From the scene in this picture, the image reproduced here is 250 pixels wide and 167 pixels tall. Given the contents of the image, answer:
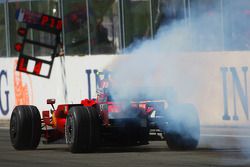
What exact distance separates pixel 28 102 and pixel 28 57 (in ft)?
6.29

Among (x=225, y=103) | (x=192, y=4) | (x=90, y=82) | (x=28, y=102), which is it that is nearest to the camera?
(x=225, y=103)

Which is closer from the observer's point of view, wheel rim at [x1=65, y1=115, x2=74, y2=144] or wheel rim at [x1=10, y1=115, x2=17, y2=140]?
wheel rim at [x1=65, y1=115, x2=74, y2=144]

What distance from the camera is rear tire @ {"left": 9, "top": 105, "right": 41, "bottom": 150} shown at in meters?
15.8

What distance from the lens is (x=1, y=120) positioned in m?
27.3

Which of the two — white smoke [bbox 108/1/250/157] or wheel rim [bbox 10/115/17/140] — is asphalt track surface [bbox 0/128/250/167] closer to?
wheel rim [bbox 10/115/17/140]

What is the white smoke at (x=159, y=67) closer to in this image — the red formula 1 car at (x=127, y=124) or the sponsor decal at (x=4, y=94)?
the red formula 1 car at (x=127, y=124)

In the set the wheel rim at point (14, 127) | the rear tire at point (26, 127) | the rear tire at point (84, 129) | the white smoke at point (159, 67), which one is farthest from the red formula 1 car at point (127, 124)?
the wheel rim at point (14, 127)

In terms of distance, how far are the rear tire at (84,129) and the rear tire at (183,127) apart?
52.3 inches

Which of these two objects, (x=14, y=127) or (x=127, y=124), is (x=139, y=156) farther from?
(x=14, y=127)

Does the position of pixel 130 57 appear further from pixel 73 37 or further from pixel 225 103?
pixel 73 37

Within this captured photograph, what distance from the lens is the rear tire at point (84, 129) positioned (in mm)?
14492

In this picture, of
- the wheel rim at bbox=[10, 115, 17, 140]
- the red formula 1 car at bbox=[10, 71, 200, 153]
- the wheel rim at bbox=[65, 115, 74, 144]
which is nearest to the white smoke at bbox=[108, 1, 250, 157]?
the red formula 1 car at bbox=[10, 71, 200, 153]

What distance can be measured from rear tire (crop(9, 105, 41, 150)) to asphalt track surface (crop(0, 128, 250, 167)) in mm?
214

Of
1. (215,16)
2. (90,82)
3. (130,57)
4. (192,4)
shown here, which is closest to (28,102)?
(90,82)
